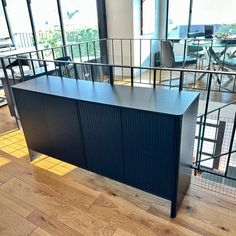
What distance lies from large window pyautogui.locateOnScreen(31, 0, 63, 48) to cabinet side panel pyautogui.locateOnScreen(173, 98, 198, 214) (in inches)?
166

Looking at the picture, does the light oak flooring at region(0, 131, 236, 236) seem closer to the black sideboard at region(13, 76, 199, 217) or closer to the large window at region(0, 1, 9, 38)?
the black sideboard at region(13, 76, 199, 217)

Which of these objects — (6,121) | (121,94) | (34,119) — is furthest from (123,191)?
(6,121)

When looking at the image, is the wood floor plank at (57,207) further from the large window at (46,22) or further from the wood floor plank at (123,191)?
the large window at (46,22)

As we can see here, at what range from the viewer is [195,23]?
5.65 metres

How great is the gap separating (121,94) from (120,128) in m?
0.28

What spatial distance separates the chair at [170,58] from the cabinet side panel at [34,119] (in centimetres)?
282

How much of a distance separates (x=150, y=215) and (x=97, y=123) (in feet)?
2.55

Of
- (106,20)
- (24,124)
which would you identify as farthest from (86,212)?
(106,20)

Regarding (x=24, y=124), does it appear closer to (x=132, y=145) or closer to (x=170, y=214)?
(x=132, y=145)

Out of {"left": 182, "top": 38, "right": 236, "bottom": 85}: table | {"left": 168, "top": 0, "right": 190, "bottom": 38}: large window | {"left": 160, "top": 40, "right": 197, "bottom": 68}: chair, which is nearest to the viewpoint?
{"left": 182, "top": 38, "right": 236, "bottom": 85}: table

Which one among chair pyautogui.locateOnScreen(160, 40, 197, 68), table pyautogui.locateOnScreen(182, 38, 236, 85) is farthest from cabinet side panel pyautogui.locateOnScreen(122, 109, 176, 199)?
table pyautogui.locateOnScreen(182, 38, 236, 85)

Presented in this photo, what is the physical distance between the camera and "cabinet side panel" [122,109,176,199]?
1.29 meters

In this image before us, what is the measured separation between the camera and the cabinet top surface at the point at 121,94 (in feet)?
4.38

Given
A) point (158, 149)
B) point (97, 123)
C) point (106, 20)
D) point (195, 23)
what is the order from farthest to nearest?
point (195, 23) < point (106, 20) < point (97, 123) < point (158, 149)
